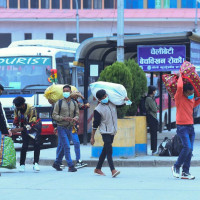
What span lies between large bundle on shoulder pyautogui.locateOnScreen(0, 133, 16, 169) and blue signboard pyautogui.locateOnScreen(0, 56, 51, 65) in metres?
7.23

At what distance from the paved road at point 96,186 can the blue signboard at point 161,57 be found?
575 centimetres

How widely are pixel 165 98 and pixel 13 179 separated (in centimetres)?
1714

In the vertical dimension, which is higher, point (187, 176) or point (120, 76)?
point (120, 76)

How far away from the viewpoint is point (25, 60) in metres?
20.4

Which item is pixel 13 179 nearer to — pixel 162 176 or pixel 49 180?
pixel 49 180

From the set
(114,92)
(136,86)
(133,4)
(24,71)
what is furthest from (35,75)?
(133,4)

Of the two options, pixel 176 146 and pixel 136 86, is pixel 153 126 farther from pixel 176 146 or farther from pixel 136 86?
pixel 136 86

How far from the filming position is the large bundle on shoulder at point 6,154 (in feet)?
42.9

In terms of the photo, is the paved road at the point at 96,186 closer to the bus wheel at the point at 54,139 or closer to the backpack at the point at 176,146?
the backpack at the point at 176,146

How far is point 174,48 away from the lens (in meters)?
18.7

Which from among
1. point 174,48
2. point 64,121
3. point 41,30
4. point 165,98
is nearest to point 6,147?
point 64,121

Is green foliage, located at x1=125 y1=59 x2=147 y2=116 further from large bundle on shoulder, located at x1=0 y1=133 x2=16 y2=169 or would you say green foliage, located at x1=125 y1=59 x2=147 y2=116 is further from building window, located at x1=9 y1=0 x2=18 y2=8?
building window, located at x1=9 y1=0 x2=18 y2=8

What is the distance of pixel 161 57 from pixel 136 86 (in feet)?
10.3

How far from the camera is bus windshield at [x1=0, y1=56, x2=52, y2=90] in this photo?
1981 cm
